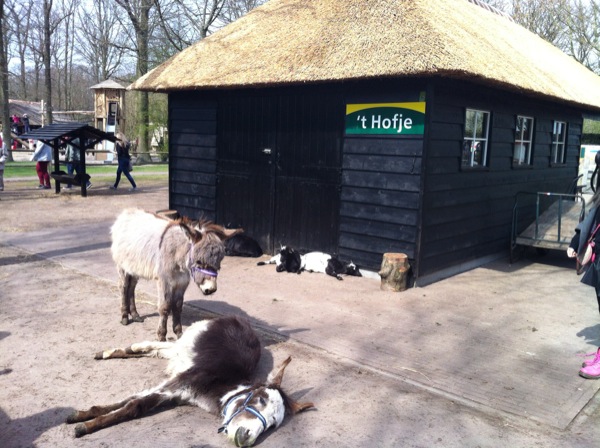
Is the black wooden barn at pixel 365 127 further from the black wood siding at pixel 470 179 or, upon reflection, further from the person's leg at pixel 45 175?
the person's leg at pixel 45 175

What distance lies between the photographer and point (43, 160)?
16.8 meters

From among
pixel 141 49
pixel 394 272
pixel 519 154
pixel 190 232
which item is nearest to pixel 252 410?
pixel 190 232

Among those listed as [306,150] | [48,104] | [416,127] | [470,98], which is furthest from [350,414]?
[48,104]

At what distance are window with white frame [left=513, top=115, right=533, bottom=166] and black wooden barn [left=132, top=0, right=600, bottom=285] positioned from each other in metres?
0.04

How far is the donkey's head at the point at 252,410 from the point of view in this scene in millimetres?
3238

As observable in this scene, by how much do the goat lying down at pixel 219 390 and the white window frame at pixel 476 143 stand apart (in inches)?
224

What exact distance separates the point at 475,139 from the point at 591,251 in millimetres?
4456

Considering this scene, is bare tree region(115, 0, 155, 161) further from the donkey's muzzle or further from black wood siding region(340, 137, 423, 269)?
the donkey's muzzle

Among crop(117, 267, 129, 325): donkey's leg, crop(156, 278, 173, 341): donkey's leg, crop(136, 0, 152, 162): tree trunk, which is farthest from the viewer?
crop(136, 0, 152, 162): tree trunk

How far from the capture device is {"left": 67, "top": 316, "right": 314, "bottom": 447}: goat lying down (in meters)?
3.34

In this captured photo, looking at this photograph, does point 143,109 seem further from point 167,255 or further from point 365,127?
point 167,255

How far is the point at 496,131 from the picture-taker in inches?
368

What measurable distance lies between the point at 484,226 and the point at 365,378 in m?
5.65

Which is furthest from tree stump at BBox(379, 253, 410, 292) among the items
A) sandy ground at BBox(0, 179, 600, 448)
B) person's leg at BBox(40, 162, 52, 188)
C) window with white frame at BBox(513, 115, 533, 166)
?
person's leg at BBox(40, 162, 52, 188)
